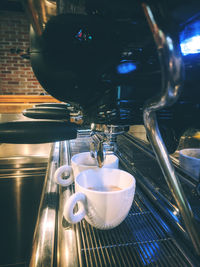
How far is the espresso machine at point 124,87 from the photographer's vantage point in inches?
9.9

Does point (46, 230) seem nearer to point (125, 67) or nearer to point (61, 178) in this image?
point (61, 178)

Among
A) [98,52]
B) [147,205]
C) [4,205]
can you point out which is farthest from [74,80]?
[4,205]

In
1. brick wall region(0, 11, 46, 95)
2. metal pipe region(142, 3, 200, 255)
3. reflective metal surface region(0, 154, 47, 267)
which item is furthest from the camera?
brick wall region(0, 11, 46, 95)

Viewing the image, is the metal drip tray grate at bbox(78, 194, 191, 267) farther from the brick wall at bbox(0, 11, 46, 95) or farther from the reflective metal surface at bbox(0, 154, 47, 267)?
the brick wall at bbox(0, 11, 46, 95)

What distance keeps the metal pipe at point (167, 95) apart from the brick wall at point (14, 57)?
Answer: 3.18 m

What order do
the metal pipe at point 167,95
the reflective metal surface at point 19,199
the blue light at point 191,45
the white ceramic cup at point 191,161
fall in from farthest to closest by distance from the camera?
the reflective metal surface at point 19,199 < the white ceramic cup at point 191,161 < the blue light at point 191,45 < the metal pipe at point 167,95

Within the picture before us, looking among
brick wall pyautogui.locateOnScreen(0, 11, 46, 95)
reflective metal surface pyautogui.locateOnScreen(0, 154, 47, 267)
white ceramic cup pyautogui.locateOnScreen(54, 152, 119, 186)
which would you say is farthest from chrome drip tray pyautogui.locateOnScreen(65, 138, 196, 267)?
brick wall pyautogui.locateOnScreen(0, 11, 46, 95)

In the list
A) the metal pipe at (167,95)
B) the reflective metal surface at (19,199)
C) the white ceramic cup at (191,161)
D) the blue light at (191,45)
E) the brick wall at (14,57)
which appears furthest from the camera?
the brick wall at (14,57)

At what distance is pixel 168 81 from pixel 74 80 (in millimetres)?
179

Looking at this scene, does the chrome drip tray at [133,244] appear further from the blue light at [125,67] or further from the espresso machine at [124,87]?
the blue light at [125,67]

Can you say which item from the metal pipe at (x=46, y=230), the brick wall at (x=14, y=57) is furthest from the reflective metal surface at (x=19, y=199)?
the brick wall at (x=14, y=57)

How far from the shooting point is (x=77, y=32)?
28cm

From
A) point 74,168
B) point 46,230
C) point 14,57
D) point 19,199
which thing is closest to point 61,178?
point 74,168

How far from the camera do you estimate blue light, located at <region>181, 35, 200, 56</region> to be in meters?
0.29
